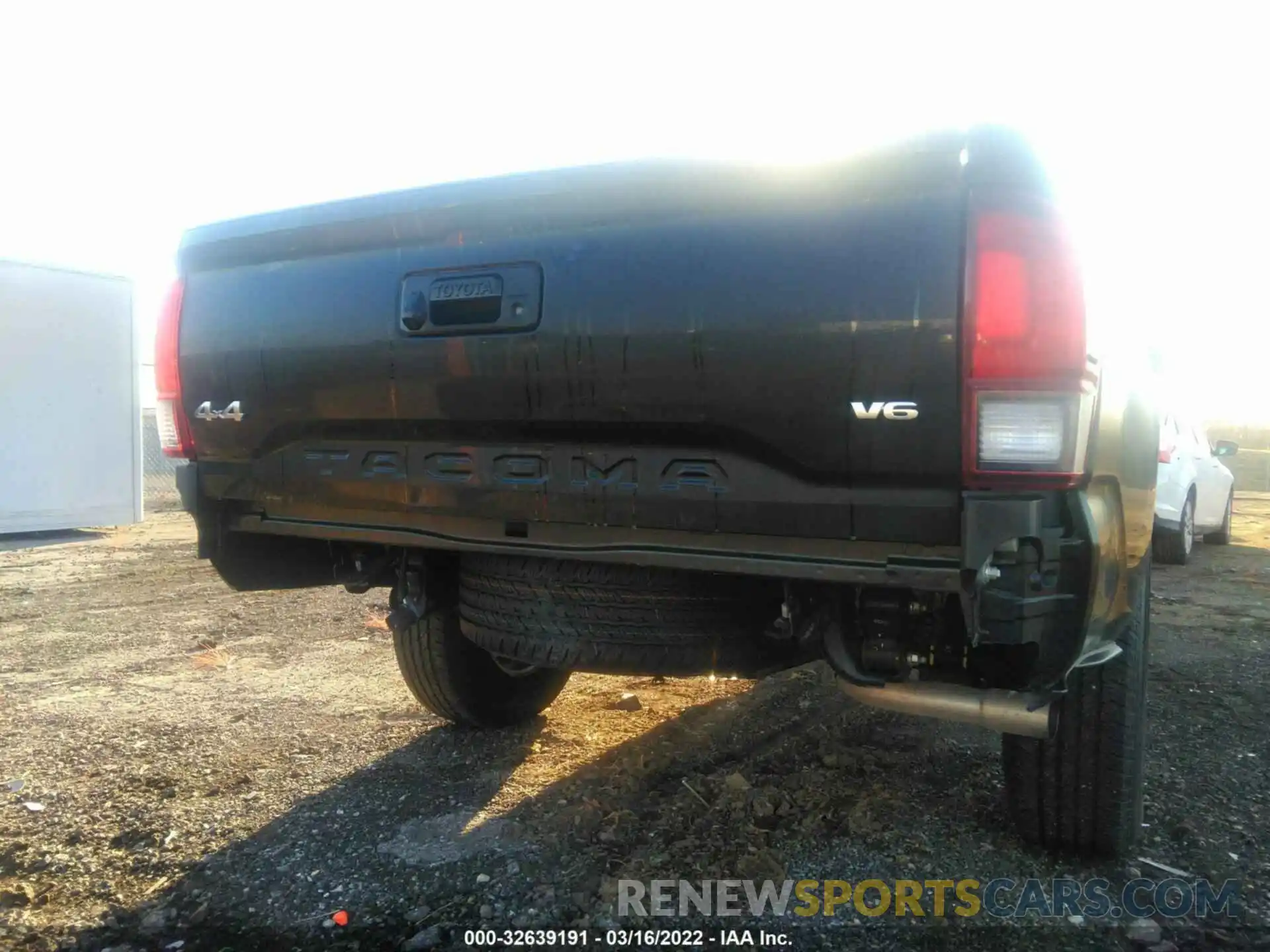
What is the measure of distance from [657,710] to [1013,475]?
232 centimetres

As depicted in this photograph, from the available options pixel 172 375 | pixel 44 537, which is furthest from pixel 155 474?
pixel 172 375

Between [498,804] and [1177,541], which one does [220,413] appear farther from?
[1177,541]

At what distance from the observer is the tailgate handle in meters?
2.16

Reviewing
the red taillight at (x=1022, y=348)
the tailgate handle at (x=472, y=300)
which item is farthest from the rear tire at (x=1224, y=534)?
the tailgate handle at (x=472, y=300)

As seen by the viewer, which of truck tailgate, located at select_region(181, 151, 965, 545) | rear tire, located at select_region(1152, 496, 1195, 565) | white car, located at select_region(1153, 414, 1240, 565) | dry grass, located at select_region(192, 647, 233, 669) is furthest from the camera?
rear tire, located at select_region(1152, 496, 1195, 565)

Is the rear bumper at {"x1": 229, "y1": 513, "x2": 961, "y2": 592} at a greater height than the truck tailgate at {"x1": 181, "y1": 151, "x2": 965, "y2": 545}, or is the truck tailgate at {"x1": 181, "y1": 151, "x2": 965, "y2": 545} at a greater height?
the truck tailgate at {"x1": 181, "y1": 151, "x2": 965, "y2": 545}

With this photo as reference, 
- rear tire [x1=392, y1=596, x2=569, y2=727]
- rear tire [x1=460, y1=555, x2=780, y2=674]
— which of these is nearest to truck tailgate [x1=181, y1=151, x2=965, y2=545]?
rear tire [x1=460, y1=555, x2=780, y2=674]

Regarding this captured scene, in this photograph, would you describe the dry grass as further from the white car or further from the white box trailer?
the white car

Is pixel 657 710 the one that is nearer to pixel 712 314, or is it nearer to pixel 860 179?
pixel 712 314

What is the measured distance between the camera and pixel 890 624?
78.2 inches

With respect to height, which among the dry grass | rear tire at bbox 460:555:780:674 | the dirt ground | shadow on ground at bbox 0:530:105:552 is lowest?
shadow on ground at bbox 0:530:105:552

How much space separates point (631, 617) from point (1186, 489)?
729 centimetres

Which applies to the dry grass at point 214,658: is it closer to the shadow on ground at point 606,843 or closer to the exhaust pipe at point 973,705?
the shadow on ground at point 606,843

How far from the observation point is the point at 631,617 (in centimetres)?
224
